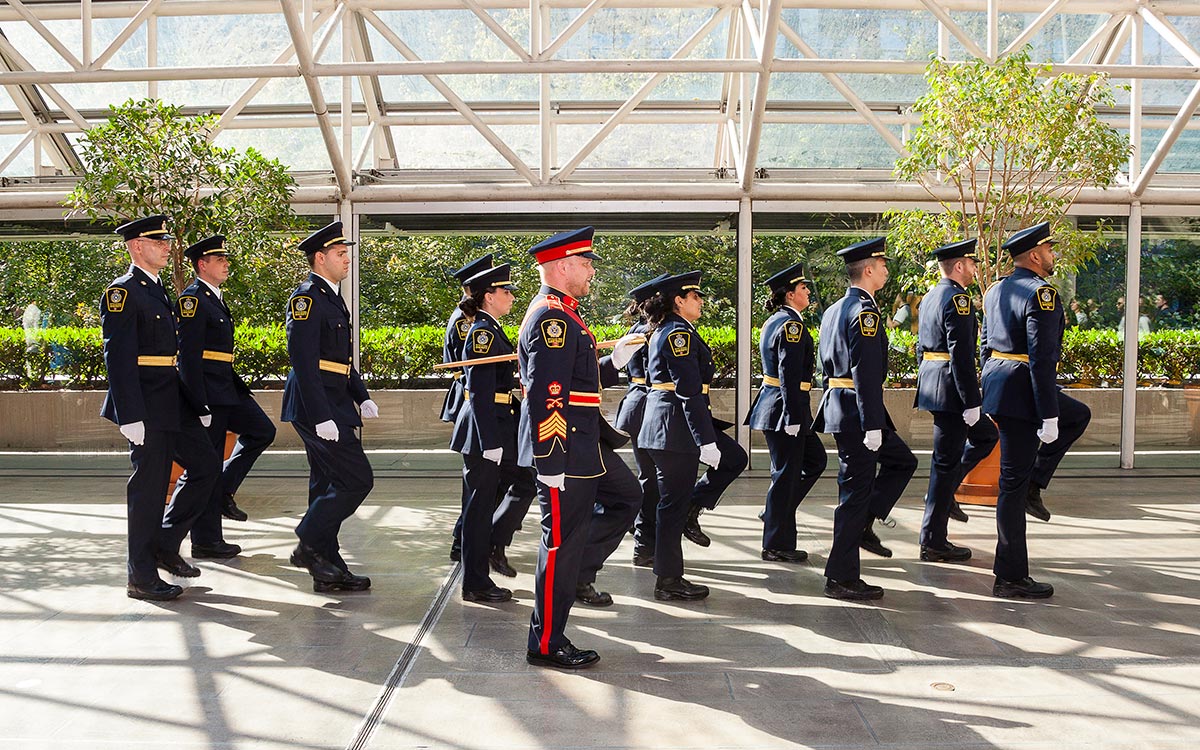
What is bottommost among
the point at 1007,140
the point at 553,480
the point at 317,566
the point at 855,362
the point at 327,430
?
the point at 317,566

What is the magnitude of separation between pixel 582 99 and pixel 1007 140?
14.4ft

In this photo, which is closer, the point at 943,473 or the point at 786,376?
the point at 786,376

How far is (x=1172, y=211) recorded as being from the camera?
9844mm

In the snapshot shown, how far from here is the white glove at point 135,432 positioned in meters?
5.27

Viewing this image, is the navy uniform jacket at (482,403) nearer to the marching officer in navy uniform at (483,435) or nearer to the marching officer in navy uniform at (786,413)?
the marching officer in navy uniform at (483,435)

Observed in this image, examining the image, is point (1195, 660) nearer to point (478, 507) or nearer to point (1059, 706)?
point (1059, 706)

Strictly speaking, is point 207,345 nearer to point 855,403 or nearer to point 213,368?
point 213,368

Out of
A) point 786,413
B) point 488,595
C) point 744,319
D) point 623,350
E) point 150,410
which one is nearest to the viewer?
point 623,350

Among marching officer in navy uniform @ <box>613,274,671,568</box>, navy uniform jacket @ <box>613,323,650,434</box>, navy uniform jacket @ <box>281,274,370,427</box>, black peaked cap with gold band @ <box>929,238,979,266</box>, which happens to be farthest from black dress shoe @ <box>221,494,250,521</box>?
black peaked cap with gold band @ <box>929,238,979,266</box>

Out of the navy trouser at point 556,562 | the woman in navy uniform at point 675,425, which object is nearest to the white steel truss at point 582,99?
the woman in navy uniform at point 675,425

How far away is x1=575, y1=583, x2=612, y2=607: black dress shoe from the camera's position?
207 inches

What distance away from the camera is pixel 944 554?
6199mm

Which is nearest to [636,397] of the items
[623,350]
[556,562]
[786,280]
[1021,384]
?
[623,350]

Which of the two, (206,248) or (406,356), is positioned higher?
(206,248)
